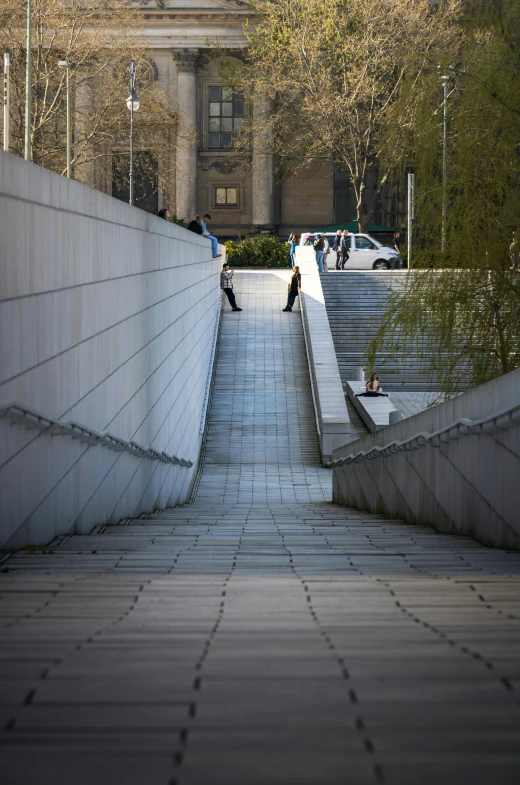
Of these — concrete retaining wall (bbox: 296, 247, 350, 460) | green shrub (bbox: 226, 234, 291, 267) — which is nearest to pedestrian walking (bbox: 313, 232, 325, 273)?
concrete retaining wall (bbox: 296, 247, 350, 460)

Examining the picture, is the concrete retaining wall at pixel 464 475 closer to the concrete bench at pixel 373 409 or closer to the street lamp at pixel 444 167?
the street lamp at pixel 444 167

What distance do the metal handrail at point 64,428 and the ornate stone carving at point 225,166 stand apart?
52095 mm

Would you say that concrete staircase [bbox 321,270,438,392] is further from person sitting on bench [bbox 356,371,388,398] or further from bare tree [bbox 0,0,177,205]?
bare tree [bbox 0,0,177,205]

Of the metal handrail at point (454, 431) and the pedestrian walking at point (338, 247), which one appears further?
the pedestrian walking at point (338, 247)

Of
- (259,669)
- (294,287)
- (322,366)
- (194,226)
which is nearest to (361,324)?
(294,287)

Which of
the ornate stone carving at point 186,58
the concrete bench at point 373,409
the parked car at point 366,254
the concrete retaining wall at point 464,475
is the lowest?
the concrete bench at point 373,409

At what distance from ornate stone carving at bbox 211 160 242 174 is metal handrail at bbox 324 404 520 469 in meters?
51.5

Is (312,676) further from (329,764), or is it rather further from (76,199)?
(76,199)

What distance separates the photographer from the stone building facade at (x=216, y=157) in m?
60.4

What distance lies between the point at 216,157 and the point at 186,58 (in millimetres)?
5660

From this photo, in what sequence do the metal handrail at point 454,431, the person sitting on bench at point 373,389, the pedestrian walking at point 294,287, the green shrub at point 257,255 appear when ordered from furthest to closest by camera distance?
the green shrub at point 257,255, the pedestrian walking at point 294,287, the person sitting on bench at point 373,389, the metal handrail at point 454,431

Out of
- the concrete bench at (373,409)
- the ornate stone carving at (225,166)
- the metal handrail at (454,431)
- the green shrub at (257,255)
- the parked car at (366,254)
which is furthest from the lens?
the ornate stone carving at (225,166)

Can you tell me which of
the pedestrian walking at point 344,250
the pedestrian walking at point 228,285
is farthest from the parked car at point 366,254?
the pedestrian walking at point 228,285

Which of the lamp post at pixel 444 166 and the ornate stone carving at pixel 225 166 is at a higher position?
the ornate stone carving at pixel 225 166
